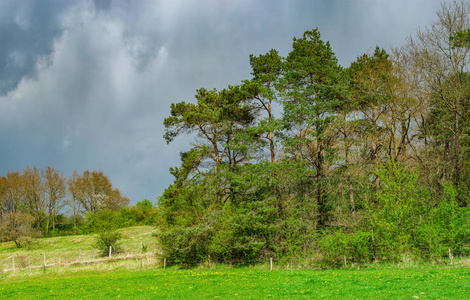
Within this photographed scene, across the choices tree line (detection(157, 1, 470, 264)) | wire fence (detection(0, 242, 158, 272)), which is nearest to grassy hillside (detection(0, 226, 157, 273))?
wire fence (detection(0, 242, 158, 272))

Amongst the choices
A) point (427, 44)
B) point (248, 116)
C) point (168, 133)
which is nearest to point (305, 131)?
point (248, 116)

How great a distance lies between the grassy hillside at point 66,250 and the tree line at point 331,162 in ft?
41.6

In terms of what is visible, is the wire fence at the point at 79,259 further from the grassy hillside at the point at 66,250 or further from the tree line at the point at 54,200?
the tree line at the point at 54,200

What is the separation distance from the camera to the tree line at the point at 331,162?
70.1 feet

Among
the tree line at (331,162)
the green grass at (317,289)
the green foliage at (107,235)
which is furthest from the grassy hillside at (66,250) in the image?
the green grass at (317,289)

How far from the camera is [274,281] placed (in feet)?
53.4

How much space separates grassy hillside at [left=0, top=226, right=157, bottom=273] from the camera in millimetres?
36000

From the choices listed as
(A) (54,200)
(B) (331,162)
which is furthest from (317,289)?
(A) (54,200)

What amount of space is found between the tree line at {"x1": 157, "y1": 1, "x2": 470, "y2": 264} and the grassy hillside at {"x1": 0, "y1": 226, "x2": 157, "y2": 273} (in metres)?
12.7

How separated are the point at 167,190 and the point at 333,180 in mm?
14958

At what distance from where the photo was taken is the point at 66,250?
4466cm

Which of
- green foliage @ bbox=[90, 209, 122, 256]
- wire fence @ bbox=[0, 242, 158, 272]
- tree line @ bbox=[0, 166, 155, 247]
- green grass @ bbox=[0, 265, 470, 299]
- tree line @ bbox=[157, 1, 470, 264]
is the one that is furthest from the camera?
tree line @ bbox=[0, 166, 155, 247]

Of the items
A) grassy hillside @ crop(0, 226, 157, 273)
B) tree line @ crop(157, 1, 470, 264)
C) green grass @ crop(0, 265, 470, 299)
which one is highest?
tree line @ crop(157, 1, 470, 264)

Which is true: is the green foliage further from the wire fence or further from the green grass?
the green grass
